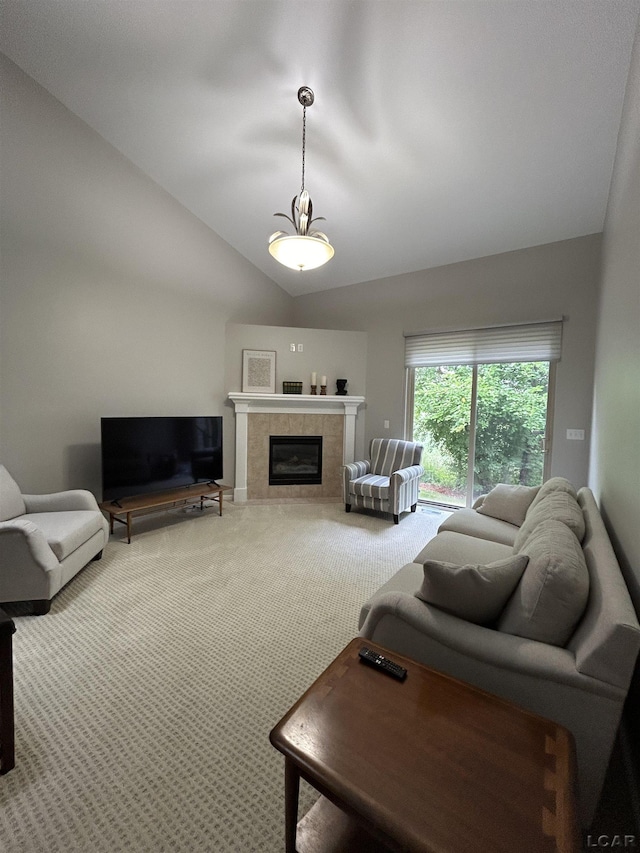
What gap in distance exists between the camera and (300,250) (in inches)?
96.8

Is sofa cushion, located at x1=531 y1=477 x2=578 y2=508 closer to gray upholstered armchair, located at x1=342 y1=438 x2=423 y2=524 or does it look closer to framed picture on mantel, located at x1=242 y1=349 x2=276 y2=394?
gray upholstered armchair, located at x1=342 y1=438 x2=423 y2=524

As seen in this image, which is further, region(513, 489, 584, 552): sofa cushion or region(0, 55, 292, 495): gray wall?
region(0, 55, 292, 495): gray wall

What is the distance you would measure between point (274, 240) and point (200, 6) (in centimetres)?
140

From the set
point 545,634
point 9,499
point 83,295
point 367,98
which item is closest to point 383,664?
point 545,634

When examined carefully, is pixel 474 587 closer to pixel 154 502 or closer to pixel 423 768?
pixel 423 768

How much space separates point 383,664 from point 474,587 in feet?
1.38

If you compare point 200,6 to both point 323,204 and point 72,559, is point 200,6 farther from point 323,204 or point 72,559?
point 72,559

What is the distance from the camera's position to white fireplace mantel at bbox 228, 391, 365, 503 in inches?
186

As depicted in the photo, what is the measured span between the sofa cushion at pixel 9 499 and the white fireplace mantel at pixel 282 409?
7.74 ft

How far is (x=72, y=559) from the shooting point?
248 cm

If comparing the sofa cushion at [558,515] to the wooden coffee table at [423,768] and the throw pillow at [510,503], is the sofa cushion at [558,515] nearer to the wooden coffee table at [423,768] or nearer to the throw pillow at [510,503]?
the throw pillow at [510,503]

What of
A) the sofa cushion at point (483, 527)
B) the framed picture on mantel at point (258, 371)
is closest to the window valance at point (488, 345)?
the framed picture on mantel at point (258, 371)

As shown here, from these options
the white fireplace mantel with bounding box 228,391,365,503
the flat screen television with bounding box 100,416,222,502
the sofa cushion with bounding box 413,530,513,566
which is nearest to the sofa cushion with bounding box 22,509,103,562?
the flat screen television with bounding box 100,416,222,502

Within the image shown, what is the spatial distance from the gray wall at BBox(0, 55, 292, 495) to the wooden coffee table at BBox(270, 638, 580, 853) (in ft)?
11.2
